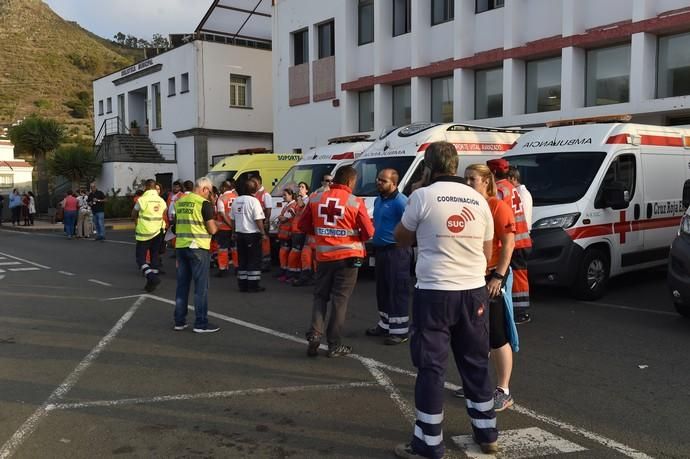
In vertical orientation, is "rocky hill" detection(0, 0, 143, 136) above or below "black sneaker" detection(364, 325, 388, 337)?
above

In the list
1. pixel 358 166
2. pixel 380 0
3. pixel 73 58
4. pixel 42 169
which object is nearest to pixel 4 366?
pixel 358 166

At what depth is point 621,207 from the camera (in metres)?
9.23

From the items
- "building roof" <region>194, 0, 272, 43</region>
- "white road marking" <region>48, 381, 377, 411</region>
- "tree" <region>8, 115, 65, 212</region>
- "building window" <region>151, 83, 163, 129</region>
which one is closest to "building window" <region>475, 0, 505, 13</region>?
"building roof" <region>194, 0, 272, 43</region>

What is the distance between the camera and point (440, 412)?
3938 mm

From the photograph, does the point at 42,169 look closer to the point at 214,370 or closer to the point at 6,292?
the point at 6,292

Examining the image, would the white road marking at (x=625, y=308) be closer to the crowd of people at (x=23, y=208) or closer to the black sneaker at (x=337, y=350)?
the black sneaker at (x=337, y=350)

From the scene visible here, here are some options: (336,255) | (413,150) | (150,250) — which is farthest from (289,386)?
(413,150)

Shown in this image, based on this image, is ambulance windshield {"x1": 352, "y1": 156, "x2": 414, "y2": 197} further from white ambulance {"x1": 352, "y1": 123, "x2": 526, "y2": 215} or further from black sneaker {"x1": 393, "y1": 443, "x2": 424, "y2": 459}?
black sneaker {"x1": 393, "y1": 443, "x2": 424, "y2": 459}

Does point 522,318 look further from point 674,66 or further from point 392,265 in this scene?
point 674,66

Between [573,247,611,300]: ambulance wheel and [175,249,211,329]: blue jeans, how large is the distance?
4.92m

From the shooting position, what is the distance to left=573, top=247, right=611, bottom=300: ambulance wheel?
8.96 metres

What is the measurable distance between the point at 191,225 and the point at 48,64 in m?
95.7

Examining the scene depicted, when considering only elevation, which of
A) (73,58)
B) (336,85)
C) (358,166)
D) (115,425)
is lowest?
(115,425)

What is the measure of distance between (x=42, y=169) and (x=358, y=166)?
28.6 m
